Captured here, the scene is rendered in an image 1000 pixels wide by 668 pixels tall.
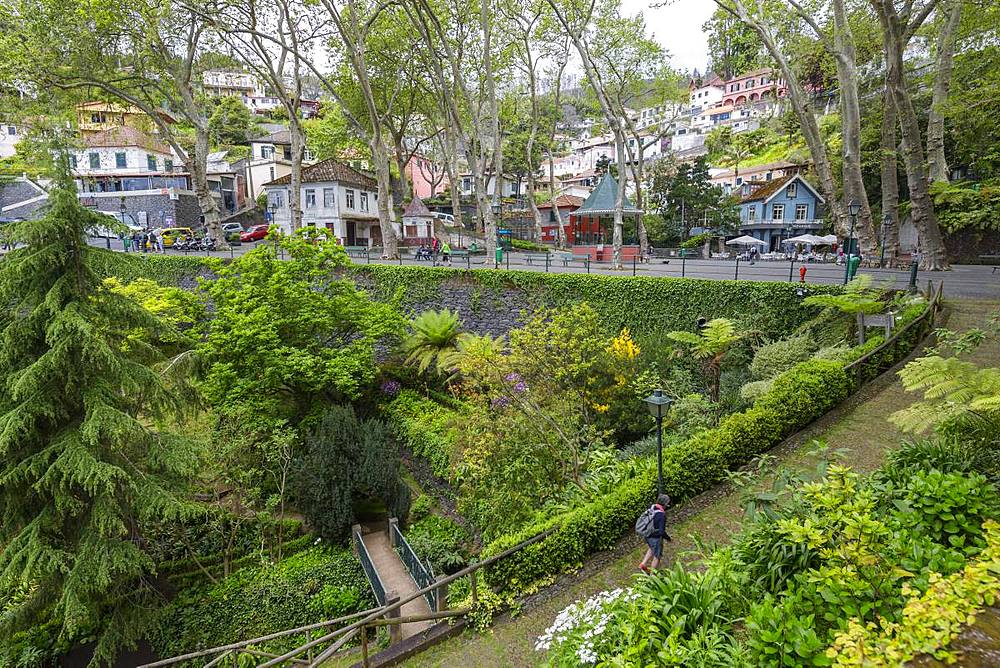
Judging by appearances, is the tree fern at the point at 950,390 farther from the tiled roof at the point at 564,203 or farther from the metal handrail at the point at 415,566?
the tiled roof at the point at 564,203

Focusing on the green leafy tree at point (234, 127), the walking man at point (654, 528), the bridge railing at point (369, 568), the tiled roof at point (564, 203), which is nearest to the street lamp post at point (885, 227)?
the walking man at point (654, 528)

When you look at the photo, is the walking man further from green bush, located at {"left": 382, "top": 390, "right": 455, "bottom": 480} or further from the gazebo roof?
the gazebo roof

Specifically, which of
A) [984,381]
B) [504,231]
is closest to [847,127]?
[984,381]

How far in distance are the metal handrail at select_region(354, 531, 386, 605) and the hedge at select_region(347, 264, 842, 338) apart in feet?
23.5

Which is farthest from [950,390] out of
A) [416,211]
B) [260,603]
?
[416,211]

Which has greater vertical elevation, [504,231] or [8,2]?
[8,2]

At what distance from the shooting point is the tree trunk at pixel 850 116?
15.0 metres

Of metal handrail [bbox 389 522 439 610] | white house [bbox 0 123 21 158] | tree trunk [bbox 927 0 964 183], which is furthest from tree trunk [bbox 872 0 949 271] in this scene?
white house [bbox 0 123 21 158]

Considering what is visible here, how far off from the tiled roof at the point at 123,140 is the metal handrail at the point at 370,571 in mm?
43576

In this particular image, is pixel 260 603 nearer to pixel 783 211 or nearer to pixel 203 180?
pixel 203 180

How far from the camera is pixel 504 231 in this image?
40.0 meters

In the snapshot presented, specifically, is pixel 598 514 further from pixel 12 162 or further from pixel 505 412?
pixel 12 162

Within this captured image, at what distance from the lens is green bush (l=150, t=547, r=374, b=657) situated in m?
→ 8.59

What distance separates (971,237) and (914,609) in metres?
28.3
